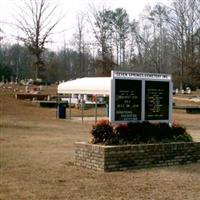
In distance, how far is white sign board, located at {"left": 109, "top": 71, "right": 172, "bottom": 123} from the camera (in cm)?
1245

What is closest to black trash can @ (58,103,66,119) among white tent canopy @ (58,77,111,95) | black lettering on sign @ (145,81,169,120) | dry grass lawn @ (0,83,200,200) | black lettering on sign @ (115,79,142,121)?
white tent canopy @ (58,77,111,95)

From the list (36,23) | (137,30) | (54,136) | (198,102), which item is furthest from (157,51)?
(54,136)

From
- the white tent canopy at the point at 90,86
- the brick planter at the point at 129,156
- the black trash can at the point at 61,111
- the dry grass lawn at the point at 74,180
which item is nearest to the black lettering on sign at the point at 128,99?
the brick planter at the point at 129,156

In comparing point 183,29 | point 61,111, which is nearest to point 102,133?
point 61,111

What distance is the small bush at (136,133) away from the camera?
11844 mm

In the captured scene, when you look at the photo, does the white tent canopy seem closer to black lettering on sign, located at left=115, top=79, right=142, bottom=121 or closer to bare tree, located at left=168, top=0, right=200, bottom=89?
black lettering on sign, located at left=115, top=79, right=142, bottom=121

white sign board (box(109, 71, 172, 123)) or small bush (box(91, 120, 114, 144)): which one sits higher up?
white sign board (box(109, 71, 172, 123))

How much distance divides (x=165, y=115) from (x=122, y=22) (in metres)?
76.3

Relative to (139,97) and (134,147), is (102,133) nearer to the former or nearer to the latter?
(134,147)

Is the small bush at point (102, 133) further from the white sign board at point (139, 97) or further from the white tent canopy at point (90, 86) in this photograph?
the white tent canopy at point (90, 86)

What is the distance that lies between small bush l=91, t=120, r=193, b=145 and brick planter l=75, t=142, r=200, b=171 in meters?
0.38

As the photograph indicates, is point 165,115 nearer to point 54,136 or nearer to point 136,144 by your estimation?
point 136,144

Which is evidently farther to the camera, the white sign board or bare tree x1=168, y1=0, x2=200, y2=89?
bare tree x1=168, y1=0, x2=200, y2=89

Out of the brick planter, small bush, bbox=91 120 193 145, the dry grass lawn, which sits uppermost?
small bush, bbox=91 120 193 145
